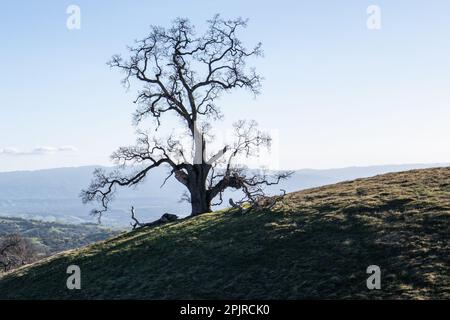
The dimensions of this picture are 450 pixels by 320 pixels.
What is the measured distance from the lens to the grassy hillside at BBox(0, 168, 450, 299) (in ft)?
63.8

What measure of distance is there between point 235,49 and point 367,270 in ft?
96.5

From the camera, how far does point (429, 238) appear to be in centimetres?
2211

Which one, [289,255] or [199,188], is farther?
[199,188]

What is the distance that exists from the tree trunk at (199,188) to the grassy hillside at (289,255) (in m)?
6.81

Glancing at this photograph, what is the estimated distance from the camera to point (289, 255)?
76.8ft

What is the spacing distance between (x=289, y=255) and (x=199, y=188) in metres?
21.2

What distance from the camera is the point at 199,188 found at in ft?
144

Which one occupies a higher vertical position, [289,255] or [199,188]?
[199,188]

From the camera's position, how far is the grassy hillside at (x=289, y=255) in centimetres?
1945

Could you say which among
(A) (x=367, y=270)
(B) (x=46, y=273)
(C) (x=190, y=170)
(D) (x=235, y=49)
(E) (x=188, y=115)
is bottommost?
(B) (x=46, y=273)

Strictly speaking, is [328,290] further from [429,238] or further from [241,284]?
[429,238]
